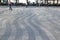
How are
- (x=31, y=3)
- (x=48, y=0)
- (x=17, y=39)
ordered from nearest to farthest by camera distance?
(x=17, y=39)
(x=31, y=3)
(x=48, y=0)

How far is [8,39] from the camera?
11539 millimetres

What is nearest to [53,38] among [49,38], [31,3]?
[49,38]

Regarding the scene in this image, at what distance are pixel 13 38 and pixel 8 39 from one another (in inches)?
13.1

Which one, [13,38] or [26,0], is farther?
[26,0]

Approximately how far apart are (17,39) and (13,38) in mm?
368

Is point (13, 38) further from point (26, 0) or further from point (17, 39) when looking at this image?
point (26, 0)

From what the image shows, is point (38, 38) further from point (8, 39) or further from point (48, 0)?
point (48, 0)

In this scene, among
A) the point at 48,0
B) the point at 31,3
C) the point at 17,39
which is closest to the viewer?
the point at 17,39

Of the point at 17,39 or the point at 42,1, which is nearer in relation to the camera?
the point at 17,39

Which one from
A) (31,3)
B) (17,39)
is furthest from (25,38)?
(31,3)

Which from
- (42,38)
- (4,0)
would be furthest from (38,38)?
(4,0)

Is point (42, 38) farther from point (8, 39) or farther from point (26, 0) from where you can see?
point (26, 0)

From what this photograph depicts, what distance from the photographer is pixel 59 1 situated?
69.2 metres

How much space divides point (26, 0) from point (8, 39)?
56003 mm
